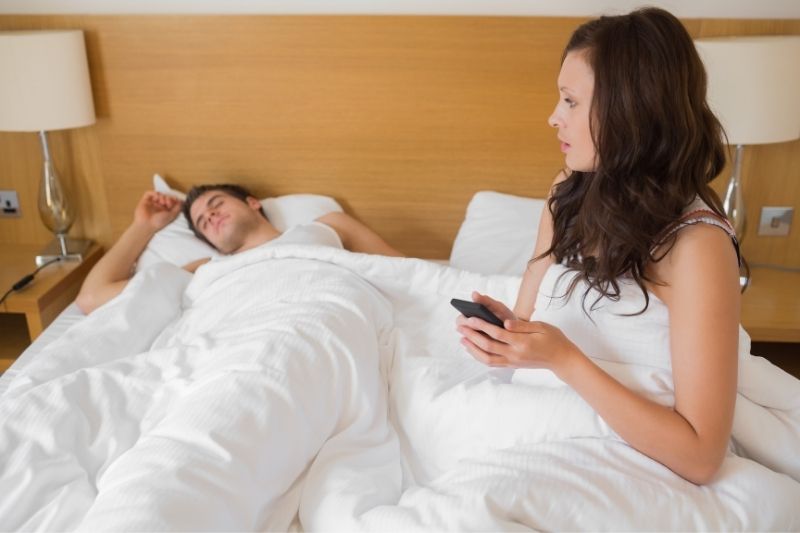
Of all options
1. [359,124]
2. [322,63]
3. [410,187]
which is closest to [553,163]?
[410,187]

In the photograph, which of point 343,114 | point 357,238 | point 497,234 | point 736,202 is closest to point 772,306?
point 736,202

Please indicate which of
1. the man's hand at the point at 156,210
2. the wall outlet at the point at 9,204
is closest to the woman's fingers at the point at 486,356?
the man's hand at the point at 156,210

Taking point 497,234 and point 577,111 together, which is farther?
point 497,234

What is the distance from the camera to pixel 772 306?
1.89 meters

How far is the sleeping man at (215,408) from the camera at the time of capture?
1024mm

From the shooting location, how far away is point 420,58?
6.69 ft

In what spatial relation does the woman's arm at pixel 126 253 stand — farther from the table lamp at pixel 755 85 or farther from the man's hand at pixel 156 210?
the table lamp at pixel 755 85

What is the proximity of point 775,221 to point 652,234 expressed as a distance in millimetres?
1231

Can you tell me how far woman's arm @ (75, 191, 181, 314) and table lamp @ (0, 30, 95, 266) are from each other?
0.29m

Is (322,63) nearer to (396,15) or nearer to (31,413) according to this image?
(396,15)

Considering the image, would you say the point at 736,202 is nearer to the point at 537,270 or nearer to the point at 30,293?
the point at 537,270

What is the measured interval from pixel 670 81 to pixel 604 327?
0.39 metres

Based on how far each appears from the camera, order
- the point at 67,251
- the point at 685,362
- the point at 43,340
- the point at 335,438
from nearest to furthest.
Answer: the point at 685,362 → the point at 335,438 → the point at 43,340 → the point at 67,251

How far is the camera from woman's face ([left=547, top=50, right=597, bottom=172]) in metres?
1.11
